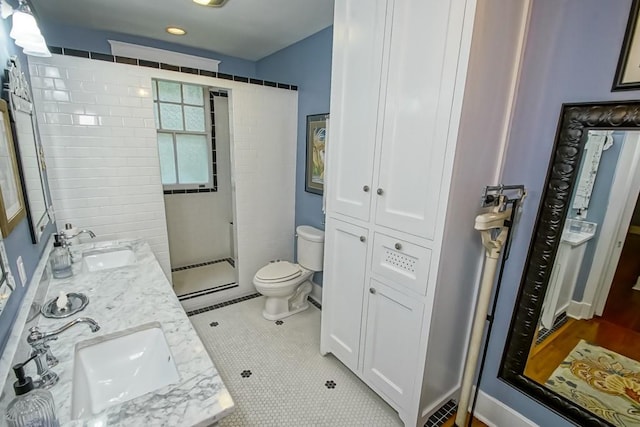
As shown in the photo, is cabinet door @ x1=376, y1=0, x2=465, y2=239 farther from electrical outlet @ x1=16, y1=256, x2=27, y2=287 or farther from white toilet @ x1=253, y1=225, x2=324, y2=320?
electrical outlet @ x1=16, y1=256, x2=27, y2=287

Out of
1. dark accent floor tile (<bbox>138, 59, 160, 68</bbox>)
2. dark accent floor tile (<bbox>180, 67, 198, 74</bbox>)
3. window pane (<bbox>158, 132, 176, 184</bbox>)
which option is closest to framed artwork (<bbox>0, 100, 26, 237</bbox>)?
dark accent floor tile (<bbox>138, 59, 160, 68</bbox>)

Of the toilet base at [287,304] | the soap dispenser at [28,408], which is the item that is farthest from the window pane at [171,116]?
the soap dispenser at [28,408]

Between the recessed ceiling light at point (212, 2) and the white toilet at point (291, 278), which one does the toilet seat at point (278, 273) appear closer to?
the white toilet at point (291, 278)

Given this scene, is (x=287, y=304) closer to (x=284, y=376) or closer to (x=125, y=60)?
(x=284, y=376)

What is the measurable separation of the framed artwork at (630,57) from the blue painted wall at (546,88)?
20 mm

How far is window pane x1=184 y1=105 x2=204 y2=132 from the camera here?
3297mm

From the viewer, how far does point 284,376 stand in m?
1.95

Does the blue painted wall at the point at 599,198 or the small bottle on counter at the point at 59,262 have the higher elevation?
the blue painted wall at the point at 599,198

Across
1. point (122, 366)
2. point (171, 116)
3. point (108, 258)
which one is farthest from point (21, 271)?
point (171, 116)

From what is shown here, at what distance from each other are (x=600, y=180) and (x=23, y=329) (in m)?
2.21

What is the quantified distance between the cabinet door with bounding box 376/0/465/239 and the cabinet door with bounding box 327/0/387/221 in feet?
0.30

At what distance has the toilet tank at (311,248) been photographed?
8.47 feet

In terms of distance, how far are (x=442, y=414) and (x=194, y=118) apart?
348cm

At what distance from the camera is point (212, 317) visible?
8.55 feet
